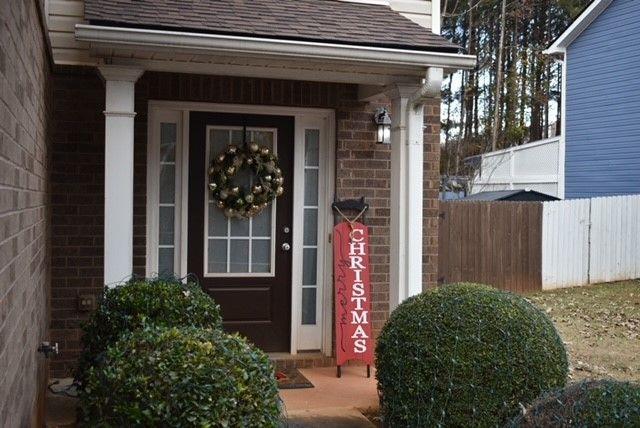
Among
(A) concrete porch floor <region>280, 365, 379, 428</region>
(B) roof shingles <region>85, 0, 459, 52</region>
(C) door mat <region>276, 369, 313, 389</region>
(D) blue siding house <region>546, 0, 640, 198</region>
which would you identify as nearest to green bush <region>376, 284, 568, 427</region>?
(A) concrete porch floor <region>280, 365, 379, 428</region>

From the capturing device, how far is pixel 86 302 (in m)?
6.57

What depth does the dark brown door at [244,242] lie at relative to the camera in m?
7.00

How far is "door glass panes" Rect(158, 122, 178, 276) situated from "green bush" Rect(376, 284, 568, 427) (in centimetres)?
270

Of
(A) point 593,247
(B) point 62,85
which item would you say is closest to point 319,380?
(B) point 62,85

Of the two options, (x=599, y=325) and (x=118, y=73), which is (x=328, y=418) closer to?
(x=118, y=73)

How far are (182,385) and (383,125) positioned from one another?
454 centimetres

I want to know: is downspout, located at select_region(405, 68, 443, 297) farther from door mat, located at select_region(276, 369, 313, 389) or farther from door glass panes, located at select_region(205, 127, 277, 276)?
door glass panes, located at select_region(205, 127, 277, 276)

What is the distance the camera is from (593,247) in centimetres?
1494

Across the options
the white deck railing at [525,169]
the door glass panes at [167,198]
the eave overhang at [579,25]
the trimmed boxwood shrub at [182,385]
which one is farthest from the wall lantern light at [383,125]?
the white deck railing at [525,169]

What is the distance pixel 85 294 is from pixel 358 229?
7.79 feet

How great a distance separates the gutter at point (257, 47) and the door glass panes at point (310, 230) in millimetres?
1681

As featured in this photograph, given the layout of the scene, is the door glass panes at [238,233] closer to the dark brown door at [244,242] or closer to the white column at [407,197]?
the dark brown door at [244,242]

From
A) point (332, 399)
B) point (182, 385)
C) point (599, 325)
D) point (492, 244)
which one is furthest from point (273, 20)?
point (492, 244)

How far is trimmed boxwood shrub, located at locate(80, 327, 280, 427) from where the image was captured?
301 cm
